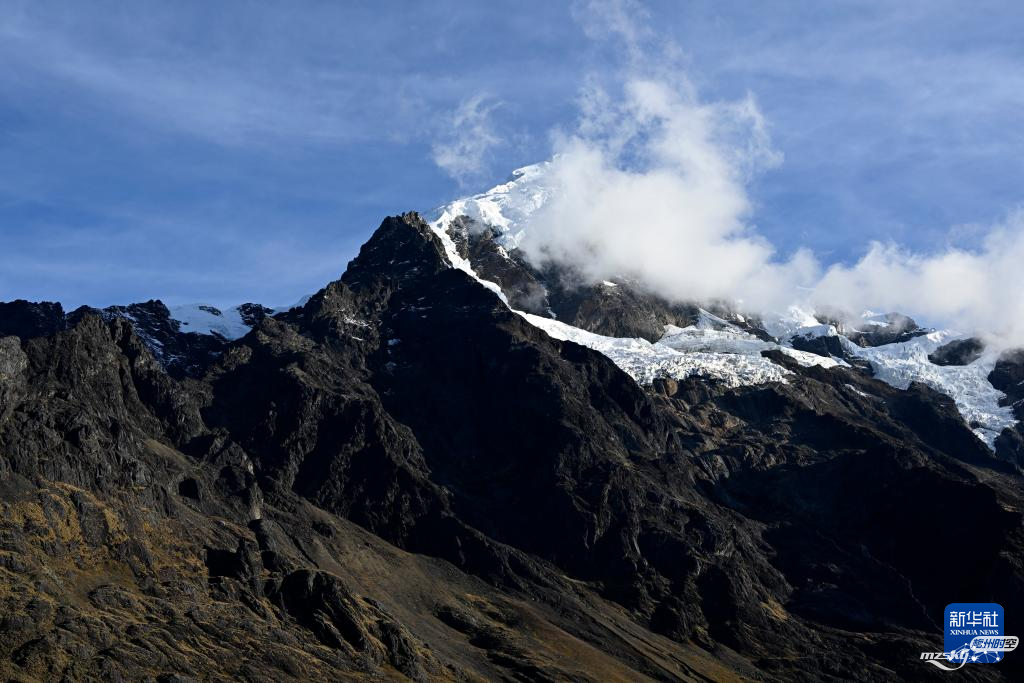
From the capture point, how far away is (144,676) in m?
194

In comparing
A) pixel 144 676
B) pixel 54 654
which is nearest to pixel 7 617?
pixel 54 654

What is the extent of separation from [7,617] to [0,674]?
→ 1565 centimetres

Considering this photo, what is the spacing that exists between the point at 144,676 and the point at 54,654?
13477 millimetres

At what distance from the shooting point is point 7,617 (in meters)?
195

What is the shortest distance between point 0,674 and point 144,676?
21.5 metres

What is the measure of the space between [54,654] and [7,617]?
10.6 meters

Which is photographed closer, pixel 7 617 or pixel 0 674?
pixel 0 674

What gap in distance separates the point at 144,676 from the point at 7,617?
74.4 feet

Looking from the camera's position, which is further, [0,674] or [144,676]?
[144,676]

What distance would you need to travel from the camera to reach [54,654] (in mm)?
190875

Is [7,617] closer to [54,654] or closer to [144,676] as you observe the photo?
[54,654]
